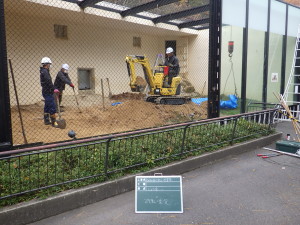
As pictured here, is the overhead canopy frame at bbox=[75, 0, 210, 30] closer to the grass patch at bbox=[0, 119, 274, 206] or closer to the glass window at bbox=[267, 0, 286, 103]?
the glass window at bbox=[267, 0, 286, 103]

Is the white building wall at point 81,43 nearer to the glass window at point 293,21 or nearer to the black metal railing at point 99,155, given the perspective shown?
the glass window at point 293,21

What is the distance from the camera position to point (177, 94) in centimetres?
1216

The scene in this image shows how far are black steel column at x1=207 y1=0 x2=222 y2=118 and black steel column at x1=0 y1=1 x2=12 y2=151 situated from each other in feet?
13.6

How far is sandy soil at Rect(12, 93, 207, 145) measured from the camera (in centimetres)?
751

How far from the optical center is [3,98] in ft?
12.3

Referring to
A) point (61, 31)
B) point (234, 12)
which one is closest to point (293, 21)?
point (234, 12)

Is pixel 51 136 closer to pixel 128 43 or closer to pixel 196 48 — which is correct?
pixel 128 43

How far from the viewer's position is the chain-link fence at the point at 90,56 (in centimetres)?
895

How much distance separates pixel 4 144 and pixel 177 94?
29.8ft

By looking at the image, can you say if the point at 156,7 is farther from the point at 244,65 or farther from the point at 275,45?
the point at 275,45

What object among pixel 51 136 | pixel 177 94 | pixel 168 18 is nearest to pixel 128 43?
pixel 168 18

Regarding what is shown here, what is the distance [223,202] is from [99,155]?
1.89 metres

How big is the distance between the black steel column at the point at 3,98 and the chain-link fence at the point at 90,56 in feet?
9.78

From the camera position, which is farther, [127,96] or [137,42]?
[137,42]
